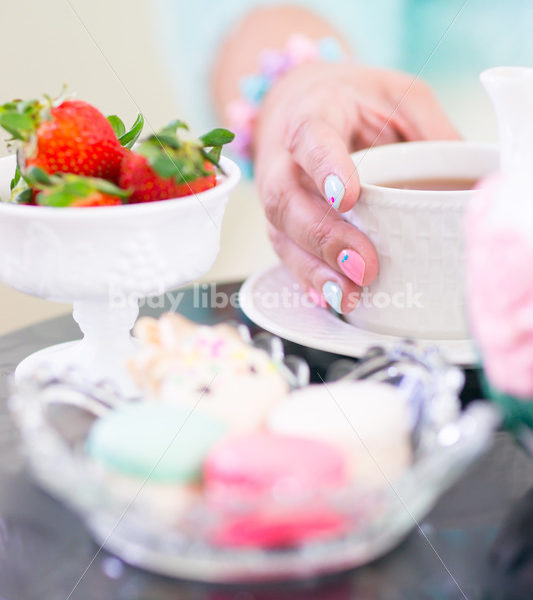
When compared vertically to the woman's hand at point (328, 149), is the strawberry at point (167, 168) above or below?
above

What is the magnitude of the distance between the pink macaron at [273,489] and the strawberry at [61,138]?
0.25 metres

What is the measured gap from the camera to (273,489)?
28cm

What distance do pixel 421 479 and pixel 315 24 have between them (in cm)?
93

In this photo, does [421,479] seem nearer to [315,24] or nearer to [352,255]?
[352,255]

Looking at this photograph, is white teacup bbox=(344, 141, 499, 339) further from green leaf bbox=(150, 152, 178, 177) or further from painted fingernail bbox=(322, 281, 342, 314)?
green leaf bbox=(150, 152, 178, 177)

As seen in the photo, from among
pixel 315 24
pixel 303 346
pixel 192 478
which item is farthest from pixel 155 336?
pixel 315 24

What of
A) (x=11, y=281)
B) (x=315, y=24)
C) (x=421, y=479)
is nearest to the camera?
(x=421, y=479)

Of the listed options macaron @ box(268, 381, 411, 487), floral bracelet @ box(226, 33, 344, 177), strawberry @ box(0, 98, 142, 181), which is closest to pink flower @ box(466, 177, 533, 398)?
macaron @ box(268, 381, 411, 487)

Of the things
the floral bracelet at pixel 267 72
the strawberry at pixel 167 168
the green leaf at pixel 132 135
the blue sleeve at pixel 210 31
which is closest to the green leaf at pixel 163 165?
the strawberry at pixel 167 168

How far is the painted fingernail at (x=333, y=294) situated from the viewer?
1.90 ft

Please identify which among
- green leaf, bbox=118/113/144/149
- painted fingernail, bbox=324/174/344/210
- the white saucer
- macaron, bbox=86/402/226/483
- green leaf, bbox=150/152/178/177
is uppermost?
green leaf, bbox=150/152/178/177

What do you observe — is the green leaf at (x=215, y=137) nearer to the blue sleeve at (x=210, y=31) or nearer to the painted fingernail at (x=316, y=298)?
the painted fingernail at (x=316, y=298)

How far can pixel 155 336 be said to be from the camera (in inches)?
15.0

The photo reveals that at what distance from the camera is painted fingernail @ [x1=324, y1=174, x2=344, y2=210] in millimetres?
552
